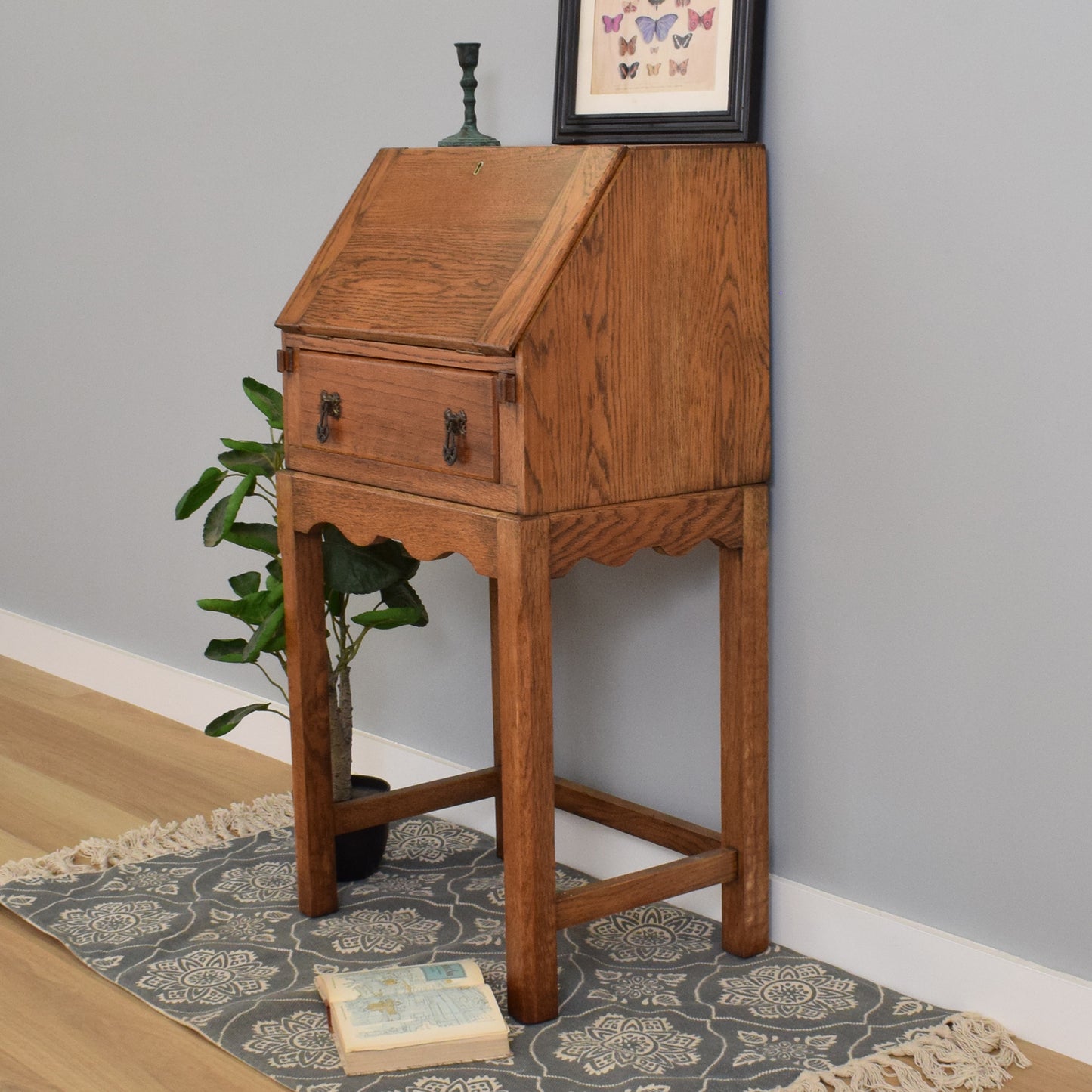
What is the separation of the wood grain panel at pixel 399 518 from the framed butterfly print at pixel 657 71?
24.3 inches

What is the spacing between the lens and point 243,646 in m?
2.37

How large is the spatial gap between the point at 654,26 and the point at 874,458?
0.68 m

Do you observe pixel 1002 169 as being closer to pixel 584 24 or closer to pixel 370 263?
pixel 584 24

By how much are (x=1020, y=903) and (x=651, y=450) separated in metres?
0.73

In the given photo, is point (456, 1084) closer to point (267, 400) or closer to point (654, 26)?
point (267, 400)

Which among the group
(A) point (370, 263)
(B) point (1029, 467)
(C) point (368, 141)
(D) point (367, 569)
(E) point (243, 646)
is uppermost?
(C) point (368, 141)

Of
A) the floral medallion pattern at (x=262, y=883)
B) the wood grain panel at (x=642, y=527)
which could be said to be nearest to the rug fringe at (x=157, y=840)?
the floral medallion pattern at (x=262, y=883)

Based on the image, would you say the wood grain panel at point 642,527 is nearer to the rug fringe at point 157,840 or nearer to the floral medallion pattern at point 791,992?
the floral medallion pattern at point 791,992

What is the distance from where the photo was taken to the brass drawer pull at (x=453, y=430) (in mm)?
1797

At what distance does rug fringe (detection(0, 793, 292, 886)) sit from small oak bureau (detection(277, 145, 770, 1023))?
26.7 inches

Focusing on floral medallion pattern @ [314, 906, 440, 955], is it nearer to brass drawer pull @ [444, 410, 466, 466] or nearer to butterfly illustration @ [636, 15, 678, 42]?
brass drawer pull @ [444, 410, 466, 466]

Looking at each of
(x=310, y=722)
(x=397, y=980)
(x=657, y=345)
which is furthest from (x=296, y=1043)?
(x=657, y=345)

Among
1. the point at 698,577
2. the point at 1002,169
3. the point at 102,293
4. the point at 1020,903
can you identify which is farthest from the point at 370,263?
the point at 102,293

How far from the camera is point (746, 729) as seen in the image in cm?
201
